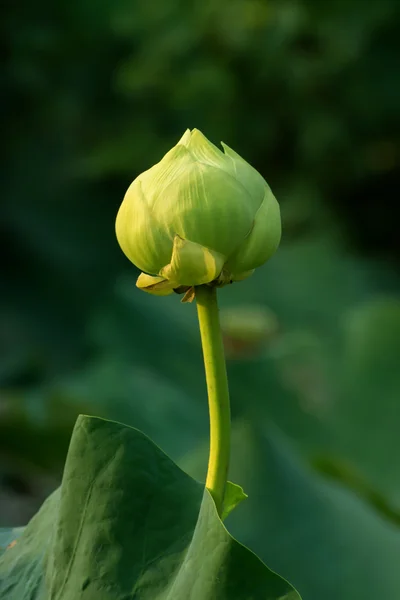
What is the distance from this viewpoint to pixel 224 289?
2.36 metres

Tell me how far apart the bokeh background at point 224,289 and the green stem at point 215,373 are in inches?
25.8

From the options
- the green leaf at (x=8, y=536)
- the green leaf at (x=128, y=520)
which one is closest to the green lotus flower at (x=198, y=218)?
the green leaf at (x=128, y=520)

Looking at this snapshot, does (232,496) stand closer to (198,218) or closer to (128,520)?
(128,520)

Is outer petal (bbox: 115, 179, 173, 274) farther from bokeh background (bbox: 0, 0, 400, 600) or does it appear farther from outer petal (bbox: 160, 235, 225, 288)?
bokeh background (bbox: 0, 0, 400, 600)

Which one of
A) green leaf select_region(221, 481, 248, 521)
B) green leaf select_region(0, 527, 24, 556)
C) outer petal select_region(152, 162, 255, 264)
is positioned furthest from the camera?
green leaf select_region(0, 527, 24, 556)

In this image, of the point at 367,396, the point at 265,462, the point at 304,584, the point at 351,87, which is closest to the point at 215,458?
the point at 304,584

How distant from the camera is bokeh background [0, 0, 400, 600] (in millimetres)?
1710

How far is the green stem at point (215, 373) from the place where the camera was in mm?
490

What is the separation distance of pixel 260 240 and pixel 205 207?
4 cm

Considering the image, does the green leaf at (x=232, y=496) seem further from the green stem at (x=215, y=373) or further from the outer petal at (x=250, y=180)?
the outer petal at (x=250, y=180)

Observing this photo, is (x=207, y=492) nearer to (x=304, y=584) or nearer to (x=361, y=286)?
(x=304, y=584)

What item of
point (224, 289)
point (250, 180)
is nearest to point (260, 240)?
point (250, 180)

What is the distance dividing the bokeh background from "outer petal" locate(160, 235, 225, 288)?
0.70m

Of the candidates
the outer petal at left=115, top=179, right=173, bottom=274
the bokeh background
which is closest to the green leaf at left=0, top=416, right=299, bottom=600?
the outer petal at left=115, top=179, right=173, bottom=274
